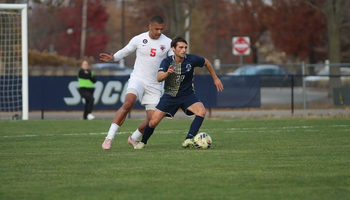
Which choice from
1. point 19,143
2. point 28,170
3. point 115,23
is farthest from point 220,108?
point 115,23

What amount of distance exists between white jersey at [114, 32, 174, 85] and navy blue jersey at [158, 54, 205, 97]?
1.20 feet

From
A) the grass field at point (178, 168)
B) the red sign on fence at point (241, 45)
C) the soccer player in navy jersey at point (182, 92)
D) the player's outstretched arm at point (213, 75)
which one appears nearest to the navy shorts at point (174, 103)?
the soccer player in navy jersey at point (182, 92)

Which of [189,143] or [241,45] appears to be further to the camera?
[241,45]

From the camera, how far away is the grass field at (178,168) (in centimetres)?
589

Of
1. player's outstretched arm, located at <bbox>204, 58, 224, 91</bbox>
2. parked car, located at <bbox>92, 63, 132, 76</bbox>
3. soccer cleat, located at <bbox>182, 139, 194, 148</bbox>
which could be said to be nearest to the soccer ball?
soccer cleat, located at <bbox>182, 139, 194, 148</bbox>

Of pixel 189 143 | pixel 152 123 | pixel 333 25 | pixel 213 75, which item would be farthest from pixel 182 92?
pixel 333 25

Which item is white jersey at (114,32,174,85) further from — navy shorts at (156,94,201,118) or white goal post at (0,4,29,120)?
white goal post at (0,4,29,120)

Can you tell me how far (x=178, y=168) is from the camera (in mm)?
7430

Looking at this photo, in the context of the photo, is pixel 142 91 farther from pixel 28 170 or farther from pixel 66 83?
pixel 66 83

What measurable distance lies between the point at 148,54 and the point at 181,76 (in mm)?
740

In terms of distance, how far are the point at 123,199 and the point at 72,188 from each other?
32.3 inches

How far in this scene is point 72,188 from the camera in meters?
6.14

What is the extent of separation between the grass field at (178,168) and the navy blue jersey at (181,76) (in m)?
1.00

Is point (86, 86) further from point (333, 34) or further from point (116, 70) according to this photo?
point (333, 34)
